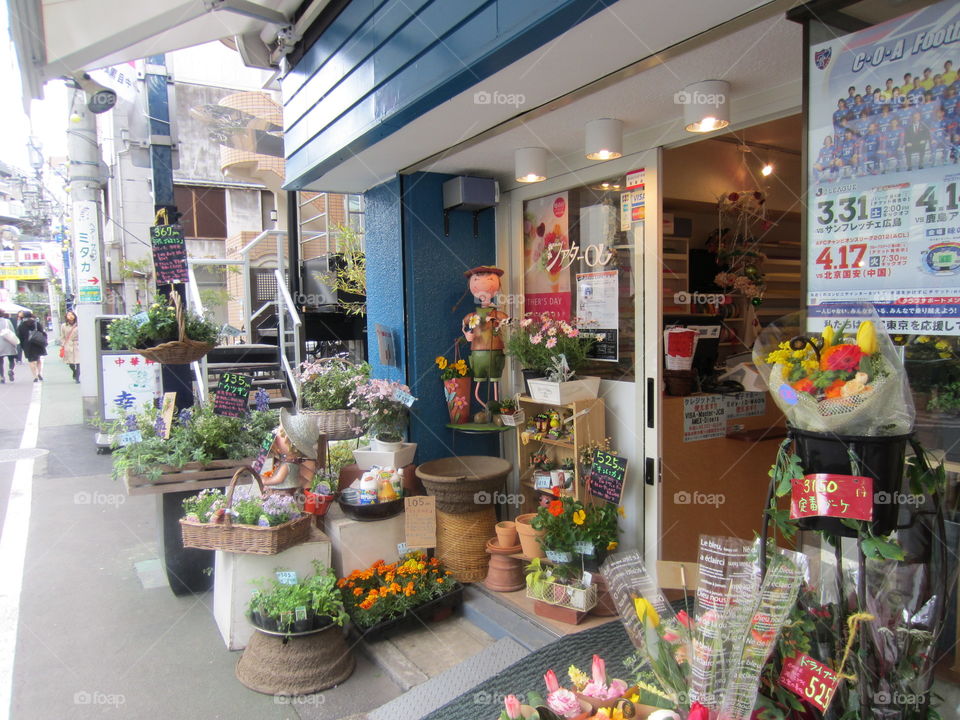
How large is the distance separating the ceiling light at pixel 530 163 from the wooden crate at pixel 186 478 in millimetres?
2642

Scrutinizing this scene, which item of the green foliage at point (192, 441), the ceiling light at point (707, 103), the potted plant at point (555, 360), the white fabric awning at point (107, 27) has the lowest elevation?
the green foliage at point (192, 441)

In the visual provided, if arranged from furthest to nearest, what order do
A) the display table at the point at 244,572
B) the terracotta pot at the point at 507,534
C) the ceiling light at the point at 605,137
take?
the terracotta pot at the point at 507,534 < the display table at the point at 244,572 < the ceiling light at the point at 605,137

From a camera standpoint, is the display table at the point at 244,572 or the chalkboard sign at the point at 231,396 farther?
the chalkboard sign at the point at 231,396

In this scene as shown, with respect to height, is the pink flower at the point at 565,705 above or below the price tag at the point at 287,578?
above

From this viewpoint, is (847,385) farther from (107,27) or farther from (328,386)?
(107,27)

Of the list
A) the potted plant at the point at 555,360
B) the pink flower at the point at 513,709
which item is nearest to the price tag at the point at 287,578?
the potted plant at the point at 555,360

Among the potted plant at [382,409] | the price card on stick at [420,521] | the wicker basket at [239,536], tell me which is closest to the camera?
the wicker basket at [239,536]

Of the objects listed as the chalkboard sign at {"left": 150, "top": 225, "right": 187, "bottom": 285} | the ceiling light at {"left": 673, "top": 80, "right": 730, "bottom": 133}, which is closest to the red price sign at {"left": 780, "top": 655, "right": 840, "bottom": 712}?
the ceiling light at {"left": 673, "top": 80, "right": 730, "bottom": 133}

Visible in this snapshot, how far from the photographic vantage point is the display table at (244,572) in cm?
367

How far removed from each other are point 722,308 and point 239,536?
150 inches

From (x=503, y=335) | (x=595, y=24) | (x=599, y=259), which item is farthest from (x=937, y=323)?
(x=503, y=335)

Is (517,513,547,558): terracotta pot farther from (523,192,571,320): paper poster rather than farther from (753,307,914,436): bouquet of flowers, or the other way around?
(753,307,914,436): bouquet of flowers

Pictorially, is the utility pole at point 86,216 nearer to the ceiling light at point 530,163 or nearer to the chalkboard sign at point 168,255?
the chalkboard sign at point 168,255

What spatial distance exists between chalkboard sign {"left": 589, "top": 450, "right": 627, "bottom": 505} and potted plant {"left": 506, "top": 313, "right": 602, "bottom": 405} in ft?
1.35
